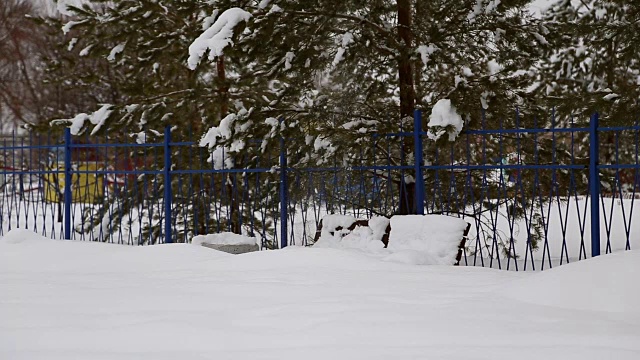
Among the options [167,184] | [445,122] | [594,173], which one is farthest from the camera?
[167,184]

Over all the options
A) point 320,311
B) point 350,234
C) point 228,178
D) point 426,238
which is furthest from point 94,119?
point 320,311

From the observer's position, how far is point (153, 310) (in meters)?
5.50

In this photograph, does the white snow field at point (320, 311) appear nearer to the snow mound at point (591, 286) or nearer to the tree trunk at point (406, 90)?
the snow mound at point (591, 286)

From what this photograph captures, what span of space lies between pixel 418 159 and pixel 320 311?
3.60 meters

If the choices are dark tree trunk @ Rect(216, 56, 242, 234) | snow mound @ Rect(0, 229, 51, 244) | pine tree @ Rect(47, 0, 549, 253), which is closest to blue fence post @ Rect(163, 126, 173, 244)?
pine tree @ Rect(47, 0, 549, 253)

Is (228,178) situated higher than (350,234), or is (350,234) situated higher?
(228,178)

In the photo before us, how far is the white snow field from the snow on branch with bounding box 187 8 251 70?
2324mm

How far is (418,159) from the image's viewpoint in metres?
8.54

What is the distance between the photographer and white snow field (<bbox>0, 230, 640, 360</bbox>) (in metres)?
4.31

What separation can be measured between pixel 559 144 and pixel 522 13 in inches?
74.9

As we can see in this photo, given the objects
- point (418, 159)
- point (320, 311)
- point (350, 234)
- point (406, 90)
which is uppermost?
point (406, 90)

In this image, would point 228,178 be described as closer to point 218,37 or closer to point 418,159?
point 218,37

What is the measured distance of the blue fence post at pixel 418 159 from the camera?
8.48 meters

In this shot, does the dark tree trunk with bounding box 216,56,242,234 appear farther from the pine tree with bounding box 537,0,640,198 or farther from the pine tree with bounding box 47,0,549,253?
the pine tree with bounding box 537,0,640,198
